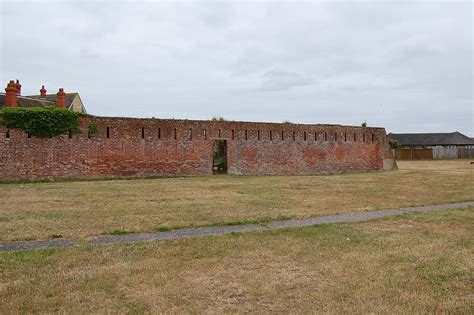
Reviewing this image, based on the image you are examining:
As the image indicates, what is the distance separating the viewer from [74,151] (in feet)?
66.0

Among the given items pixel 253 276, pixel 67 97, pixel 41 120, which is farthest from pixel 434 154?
pixel 253 276

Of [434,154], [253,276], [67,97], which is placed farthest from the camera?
[434,154]

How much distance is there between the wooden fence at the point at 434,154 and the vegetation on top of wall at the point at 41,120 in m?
44.8

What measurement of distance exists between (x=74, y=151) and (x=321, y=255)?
17.2 metres

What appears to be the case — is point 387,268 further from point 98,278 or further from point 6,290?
point 6,290

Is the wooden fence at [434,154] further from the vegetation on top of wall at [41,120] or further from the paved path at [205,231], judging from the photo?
the paved path at [205,231]

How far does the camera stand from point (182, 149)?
22.9 m

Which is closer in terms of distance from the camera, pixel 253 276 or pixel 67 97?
pixel 253 276

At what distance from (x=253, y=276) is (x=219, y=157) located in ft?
68.2

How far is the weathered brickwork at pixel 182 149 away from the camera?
19391 millimetres

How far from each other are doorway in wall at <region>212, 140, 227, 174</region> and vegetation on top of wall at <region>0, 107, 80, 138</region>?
8.41 meters

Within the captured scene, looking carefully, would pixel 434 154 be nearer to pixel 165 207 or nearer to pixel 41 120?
pixel 41 120

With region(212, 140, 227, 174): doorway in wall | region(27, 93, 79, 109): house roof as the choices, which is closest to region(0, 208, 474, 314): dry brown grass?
region(212, 140, 227, 174): doorway in wall

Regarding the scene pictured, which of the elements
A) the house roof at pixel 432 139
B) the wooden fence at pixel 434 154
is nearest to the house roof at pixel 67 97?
the wooden fence at pixel 434 154
